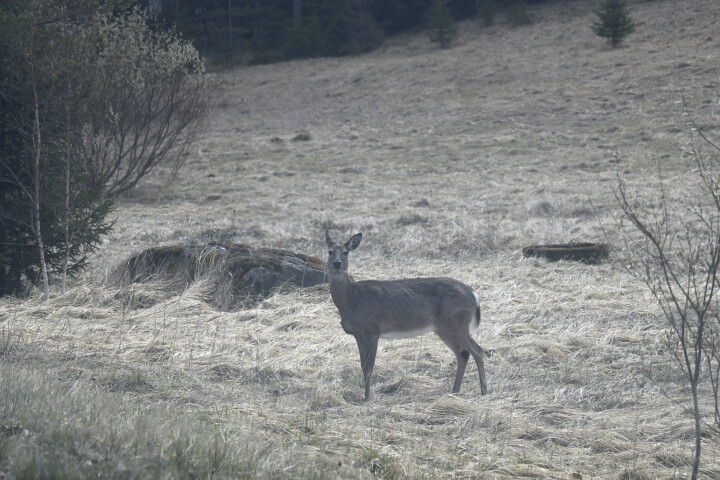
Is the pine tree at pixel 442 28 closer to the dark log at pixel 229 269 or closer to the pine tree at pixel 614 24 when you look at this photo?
the pine tree at pixel 614 24

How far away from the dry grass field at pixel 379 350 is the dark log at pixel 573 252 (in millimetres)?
345

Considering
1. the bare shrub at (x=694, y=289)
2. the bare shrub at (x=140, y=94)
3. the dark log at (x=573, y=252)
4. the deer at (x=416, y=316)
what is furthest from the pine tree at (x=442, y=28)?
the deer at (x=416, y=316)

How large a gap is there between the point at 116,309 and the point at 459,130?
75.8 feet

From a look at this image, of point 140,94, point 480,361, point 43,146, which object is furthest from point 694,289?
point 140,94

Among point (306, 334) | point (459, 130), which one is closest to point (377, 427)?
point (306, 334)

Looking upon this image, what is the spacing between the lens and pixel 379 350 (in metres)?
9.08

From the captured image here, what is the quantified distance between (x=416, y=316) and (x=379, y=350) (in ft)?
5.10

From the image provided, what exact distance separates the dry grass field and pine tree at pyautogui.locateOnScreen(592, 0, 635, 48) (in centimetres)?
1141

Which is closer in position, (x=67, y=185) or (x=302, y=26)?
(x=67, y=185)

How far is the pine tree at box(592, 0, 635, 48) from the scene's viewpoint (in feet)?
124

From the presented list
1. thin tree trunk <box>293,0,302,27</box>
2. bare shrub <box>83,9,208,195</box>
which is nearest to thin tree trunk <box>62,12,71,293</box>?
bare shrub <box>83,9,208,195</box>

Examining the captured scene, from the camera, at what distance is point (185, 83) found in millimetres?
22625

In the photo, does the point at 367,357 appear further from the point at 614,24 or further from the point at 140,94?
the point at 614,24

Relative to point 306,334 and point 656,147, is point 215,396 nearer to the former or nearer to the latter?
point 306,334
